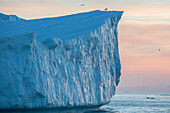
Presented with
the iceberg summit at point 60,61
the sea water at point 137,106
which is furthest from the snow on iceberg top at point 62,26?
the sea water at point 137,106

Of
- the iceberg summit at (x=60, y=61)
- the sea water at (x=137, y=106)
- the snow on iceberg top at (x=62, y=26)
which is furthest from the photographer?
the sea water at (x=137, y=106)

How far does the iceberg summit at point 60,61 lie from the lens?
65.3 feet

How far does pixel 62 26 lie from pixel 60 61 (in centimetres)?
449

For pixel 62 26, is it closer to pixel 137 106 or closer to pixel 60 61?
pixel 60 61

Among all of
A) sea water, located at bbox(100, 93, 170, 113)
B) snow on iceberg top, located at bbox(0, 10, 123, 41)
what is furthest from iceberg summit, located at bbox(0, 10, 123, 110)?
sea water, located at bbox(100, 93, 170, 113)

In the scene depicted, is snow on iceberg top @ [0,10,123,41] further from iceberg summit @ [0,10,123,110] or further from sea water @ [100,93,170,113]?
sea water @ [100,93,170,113]

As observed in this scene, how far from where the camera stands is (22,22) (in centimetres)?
2852

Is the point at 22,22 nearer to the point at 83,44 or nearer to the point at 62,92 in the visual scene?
the point at 83,44

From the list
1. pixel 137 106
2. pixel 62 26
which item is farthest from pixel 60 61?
pixel 137 106

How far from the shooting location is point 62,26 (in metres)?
26.5

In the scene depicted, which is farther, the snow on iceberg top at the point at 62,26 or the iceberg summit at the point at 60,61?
the snow on iceberg top at the point at 62,26

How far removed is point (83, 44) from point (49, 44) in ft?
9.70

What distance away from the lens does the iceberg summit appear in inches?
783

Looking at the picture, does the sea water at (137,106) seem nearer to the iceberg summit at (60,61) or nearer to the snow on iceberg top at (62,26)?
the iceberg summit at (60,61)
